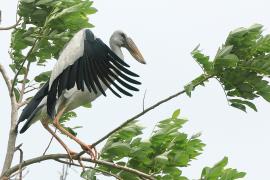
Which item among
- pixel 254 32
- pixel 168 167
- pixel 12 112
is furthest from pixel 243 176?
pixel 12 112

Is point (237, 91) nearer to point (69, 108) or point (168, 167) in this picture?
point (168, 167)

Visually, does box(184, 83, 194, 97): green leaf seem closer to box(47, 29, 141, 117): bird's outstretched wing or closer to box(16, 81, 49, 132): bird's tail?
box(47, 29, 141, 117): bird's outstretched wing

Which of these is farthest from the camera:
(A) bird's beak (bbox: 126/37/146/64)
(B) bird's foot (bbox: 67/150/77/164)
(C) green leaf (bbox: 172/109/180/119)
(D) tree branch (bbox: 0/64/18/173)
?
(A) bird's beak (bbox: 126/37/146/64)

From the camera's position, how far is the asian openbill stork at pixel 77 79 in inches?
359

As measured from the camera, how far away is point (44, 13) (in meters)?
10.3

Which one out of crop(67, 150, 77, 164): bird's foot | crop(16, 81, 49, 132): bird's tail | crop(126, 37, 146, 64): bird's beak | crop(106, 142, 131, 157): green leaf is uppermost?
crop(126, 37, 146, 64): bird's beak

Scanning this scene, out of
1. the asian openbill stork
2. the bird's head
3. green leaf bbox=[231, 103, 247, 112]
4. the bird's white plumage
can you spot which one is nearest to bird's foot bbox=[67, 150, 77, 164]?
the asian openbill stork

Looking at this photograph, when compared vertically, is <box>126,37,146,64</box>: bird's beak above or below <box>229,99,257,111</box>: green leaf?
above

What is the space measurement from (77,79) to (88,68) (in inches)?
7.0

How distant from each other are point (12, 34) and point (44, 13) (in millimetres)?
901

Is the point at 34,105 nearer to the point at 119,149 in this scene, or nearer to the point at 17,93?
the point at 17,93

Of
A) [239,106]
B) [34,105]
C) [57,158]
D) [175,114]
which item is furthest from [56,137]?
[239,106]

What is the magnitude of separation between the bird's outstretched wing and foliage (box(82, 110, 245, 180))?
585mm

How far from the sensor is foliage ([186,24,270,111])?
27.5 feet
